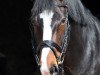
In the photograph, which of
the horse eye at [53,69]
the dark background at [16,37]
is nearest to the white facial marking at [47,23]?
the horse eye at [53,69]

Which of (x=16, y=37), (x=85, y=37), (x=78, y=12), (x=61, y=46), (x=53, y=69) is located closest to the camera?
(x=53, y=69)

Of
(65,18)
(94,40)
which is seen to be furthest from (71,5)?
(94,40)

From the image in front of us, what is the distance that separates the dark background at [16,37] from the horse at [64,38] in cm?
312

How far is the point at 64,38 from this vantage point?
4.10m

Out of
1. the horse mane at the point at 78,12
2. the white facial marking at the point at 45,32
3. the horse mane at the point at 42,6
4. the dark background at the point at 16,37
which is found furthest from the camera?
the dark background at the point at 16,37

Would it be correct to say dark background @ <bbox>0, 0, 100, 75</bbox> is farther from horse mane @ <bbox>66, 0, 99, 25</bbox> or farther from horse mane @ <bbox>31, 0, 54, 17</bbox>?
horse mane @ <bbox>31, 0, 54, 17</bbox>

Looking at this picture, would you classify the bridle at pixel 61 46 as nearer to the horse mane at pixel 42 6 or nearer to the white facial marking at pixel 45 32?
the white facial marking at pixel 45 32

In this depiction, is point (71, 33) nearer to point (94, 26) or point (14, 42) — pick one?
point (94, 26)

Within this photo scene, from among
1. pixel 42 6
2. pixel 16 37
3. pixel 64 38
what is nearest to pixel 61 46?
pixel 64 38

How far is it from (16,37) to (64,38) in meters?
3.61

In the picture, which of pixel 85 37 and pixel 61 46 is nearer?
pixel 61 46

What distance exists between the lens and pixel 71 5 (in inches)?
166

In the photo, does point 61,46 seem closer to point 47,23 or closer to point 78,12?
point 47,23

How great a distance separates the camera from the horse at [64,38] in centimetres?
391
